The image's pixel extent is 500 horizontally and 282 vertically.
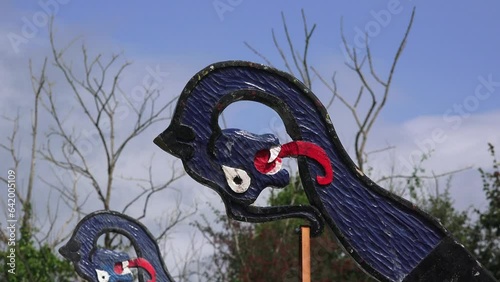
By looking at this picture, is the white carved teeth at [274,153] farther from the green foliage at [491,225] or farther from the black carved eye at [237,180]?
the green foliage at [491,225]

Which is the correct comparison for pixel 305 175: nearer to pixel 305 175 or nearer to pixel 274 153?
→ pixel 305 175

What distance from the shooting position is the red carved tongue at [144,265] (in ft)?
16.8

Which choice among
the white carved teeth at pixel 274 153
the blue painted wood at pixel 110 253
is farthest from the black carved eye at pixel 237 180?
the blue painted wood at pixel 110 253

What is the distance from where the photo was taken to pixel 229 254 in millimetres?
9727

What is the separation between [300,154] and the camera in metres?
2.75

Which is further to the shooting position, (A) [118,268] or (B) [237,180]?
(A) [118,268]

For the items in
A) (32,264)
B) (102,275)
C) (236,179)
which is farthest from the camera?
(32,264)

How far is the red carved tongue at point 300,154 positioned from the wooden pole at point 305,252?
0.14 metres

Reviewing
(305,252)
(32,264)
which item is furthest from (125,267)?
(32,264)

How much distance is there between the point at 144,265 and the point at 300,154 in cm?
256

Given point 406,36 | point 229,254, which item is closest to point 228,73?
point 406,36

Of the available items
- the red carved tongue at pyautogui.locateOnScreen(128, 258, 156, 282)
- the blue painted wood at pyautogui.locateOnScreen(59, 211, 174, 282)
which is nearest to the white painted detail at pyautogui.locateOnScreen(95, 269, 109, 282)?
the blue painted wood at pyautogui.locateOnScreen(59, 211, 174, 282)

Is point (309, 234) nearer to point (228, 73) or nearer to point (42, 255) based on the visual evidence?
point (228, 73)

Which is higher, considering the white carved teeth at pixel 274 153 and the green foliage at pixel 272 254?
the green foliage at pixel 272 254
